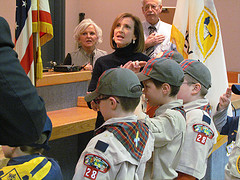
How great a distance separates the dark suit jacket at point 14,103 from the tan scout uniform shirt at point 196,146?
1.23 meters

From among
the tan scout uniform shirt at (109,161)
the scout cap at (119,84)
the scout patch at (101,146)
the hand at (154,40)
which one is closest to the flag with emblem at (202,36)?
the hand at (154,40)

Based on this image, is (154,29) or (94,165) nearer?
(94,165)

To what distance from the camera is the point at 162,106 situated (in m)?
2.12

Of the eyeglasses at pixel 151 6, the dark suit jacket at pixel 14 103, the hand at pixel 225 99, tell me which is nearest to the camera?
the dark suit jacket at pixel 14 103

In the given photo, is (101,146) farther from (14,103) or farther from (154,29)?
(154,29)

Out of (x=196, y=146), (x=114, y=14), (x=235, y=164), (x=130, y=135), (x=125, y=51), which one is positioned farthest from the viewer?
(x=114, y=14)

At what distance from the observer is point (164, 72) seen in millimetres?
2080

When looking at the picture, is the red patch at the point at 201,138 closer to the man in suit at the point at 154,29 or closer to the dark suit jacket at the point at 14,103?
the dark suit jacket at the point at 14,103

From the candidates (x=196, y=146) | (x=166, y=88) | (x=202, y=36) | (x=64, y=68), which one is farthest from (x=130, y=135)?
(x=202, y=36)

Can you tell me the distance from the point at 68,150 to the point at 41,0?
1290mm

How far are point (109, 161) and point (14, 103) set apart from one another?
Answer: 0.67 meters

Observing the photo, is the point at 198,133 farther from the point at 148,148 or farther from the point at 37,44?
the point at 37,44

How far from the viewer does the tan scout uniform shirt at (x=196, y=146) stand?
2154 millimetres

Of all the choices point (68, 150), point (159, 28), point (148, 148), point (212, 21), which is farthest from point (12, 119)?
point (159, 28)
